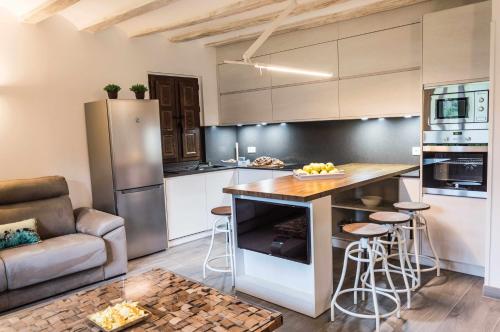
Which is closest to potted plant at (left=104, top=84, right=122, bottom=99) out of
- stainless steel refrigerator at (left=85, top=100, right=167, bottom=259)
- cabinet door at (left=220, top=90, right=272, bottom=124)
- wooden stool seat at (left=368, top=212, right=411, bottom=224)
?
stainless steel refrigerator at (left=85, top=100, right=167, bottom=259)

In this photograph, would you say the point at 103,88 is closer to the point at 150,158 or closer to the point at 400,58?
the point at 150,158

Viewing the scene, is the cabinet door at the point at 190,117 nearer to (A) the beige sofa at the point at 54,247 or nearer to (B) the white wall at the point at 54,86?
(B) the white wall at the point at 54,86

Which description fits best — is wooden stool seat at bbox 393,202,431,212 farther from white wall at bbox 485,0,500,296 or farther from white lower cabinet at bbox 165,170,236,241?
white lower cabinet at bbox 165,170,236,241

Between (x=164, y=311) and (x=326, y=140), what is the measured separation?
337 centimetres

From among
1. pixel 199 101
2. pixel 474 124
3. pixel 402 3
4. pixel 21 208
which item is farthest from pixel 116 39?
pixel 474 124

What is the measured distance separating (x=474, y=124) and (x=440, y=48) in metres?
0.74

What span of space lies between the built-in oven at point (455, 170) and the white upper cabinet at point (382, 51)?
95 centimetres

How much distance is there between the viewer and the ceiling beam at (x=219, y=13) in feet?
11.8

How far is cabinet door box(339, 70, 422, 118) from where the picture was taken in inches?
156

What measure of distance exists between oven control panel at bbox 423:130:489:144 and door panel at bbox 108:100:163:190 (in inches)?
112

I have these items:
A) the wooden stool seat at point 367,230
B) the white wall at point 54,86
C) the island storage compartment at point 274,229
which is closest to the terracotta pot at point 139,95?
the white wall at point 54,86

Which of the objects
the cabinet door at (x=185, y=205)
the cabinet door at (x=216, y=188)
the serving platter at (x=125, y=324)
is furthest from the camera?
the cabinet door at (x=216, y=188)

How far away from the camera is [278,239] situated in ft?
9.78

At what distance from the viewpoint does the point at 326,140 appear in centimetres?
496
